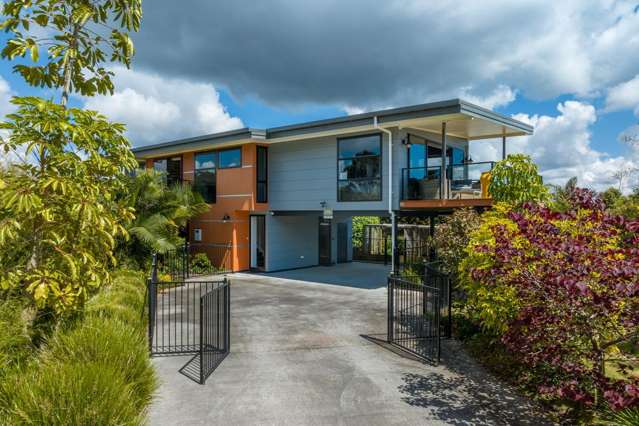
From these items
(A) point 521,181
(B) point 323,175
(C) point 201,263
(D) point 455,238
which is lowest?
(C) point 201,263

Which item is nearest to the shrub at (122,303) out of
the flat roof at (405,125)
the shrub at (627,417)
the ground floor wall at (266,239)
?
the ground floor wall at (266,239)

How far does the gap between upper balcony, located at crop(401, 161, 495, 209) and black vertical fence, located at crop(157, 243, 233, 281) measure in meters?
8.07

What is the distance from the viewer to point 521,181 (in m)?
9.66

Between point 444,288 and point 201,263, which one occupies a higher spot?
point 444,288

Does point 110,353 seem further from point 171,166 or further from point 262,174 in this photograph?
point 171,166

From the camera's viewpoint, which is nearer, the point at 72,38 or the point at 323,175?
the point at 72,38

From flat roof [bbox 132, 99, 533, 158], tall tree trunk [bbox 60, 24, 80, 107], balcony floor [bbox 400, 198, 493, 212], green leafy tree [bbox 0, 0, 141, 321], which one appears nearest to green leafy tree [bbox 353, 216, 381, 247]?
flat roof [bbox 132, 99, 533, 158]

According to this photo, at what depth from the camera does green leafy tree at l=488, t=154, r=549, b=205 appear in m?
9.60

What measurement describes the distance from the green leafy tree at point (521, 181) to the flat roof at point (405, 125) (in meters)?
2.21

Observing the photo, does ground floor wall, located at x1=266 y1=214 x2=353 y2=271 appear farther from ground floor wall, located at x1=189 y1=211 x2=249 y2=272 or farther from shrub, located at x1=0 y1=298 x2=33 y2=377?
shrub, located at x1=0 y1=298 x2=33 y2=377

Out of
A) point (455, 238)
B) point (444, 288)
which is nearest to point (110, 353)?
point (444, 288)

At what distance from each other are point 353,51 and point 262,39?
303 centimetres

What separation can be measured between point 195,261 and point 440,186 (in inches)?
402

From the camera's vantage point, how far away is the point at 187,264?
15.1 m
